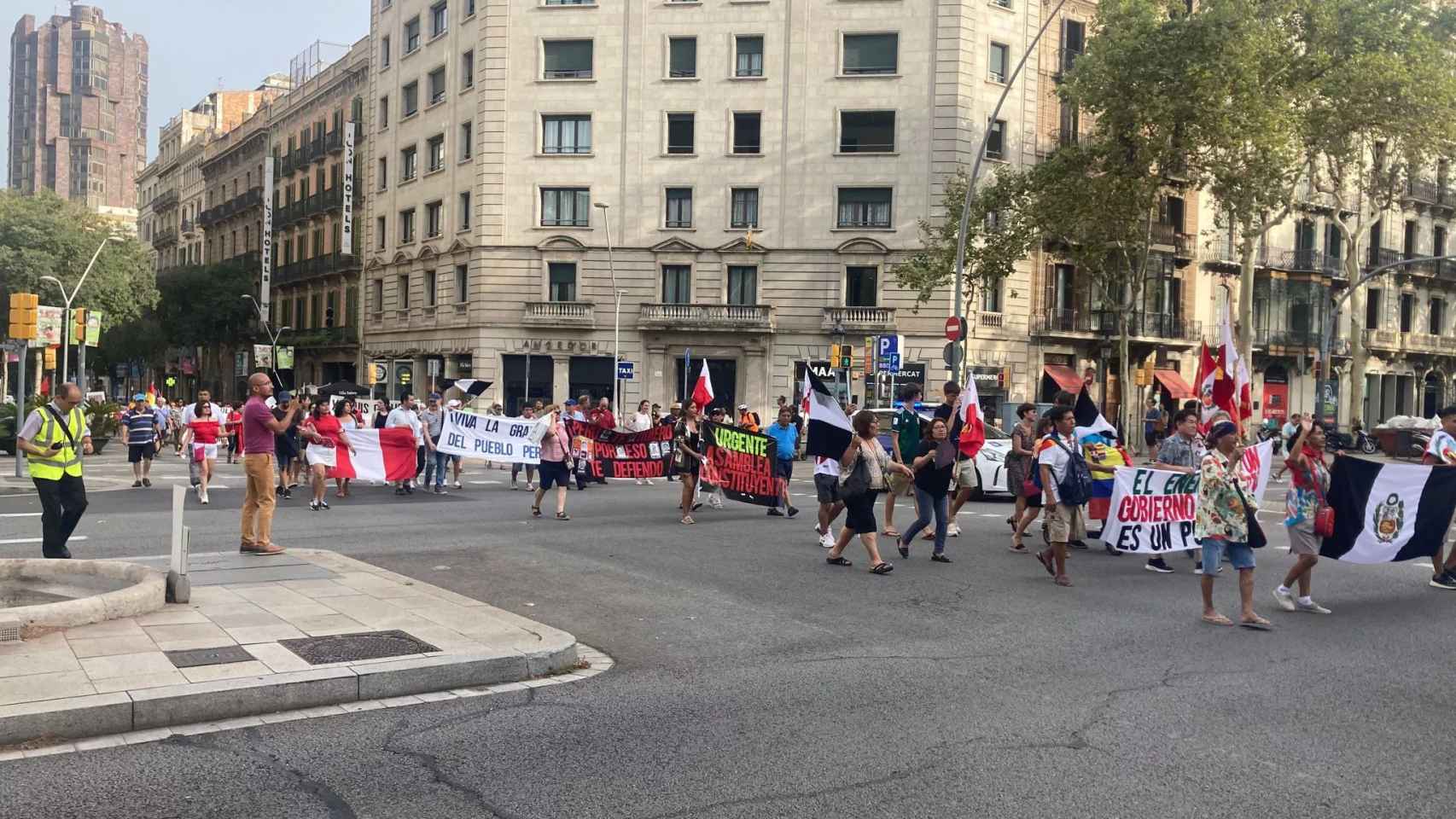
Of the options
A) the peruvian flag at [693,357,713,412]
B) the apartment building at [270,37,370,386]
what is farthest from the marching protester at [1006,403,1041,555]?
the apartment building at [270,37,370,386]

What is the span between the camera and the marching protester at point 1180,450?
1263cm

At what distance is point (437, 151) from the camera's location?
1877 inches

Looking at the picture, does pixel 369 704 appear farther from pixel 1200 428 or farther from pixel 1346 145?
pixel 1346 145

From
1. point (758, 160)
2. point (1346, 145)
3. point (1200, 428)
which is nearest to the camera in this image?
point (1200, 428)

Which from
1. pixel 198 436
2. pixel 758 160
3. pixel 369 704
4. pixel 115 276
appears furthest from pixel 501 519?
pixel 115 276

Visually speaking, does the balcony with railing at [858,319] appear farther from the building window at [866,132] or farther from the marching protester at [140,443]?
the marching protester at [140,443]

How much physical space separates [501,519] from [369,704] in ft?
32.1

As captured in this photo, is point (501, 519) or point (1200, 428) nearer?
point (1200, 428)

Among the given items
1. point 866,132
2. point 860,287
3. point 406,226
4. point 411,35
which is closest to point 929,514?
point 860,287

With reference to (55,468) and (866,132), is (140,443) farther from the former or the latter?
(866,132)

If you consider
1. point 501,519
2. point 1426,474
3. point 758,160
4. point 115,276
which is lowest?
point 501,519

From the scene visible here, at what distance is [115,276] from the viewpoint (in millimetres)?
54906

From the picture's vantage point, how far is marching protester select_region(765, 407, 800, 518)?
17219 mm

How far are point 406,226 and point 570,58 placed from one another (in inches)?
448
